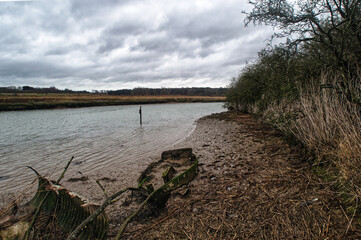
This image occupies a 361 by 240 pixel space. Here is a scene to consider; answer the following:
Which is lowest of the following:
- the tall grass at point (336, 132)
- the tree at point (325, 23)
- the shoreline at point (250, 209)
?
the shoreline at point (250, 209)

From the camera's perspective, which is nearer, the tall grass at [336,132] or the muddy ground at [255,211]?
the muddy ground at [255,211]

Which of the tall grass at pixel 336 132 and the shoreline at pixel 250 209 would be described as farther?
the tall grass at pixel 336 132

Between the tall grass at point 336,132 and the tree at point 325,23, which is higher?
the tree at point 325,23

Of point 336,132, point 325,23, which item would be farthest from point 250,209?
point 325,23

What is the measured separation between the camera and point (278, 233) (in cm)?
198

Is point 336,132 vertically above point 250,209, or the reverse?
point 336,132

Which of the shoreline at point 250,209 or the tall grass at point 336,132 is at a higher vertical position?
the tall grass at point 336,132

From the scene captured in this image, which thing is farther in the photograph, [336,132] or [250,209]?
[336,132]

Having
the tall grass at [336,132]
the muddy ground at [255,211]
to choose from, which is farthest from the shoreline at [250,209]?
the tall grass at [336,132]

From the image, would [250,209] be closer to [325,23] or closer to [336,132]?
[336,132]

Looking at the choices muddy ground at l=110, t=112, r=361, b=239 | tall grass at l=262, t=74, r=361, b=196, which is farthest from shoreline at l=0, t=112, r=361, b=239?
tall grass at l=262, t=74, r=361, b=196

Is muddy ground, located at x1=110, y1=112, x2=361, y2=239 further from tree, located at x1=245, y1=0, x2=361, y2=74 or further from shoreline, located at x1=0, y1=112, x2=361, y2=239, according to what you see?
tree, located at x1=245, y1=0, x2=361, y2=74

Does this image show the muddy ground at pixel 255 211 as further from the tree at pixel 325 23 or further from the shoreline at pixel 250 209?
the tree at pixel 325 23

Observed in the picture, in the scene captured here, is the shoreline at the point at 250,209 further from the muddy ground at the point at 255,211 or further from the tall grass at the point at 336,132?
the tall grass at the point at 336,132
